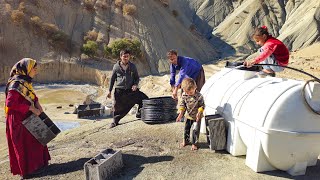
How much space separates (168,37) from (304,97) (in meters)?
37.5

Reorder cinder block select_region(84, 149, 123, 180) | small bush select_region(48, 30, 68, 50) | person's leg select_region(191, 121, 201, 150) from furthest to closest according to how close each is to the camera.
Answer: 1. small bush select_region(48, 30, 68, 50)
2. person's leg select_region(191, 121, 201, 150)
3. cinder block select_region(84, 149, 123, 180)

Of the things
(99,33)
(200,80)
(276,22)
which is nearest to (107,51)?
(99,33)

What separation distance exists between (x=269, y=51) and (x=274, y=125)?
5.47ft

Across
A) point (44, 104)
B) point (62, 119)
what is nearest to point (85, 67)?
point (44, 104)

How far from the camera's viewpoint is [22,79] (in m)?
5.42

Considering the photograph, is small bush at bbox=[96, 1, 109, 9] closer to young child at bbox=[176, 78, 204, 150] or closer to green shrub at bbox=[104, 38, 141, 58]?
green shrub at bbox=[104, 38, 141, 58]

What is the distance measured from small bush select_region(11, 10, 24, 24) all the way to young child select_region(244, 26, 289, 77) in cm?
3404

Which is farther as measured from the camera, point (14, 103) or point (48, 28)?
point (48, 28)

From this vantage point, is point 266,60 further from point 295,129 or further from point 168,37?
point 168,37

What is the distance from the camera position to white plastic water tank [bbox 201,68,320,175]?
16.0 ft

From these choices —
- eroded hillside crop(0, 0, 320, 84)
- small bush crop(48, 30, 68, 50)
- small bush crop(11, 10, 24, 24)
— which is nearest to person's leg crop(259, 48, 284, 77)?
eroded hillside crop(0, 0, 320, 84)

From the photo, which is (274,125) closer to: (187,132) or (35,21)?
(187,132)

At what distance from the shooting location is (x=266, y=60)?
6.39m

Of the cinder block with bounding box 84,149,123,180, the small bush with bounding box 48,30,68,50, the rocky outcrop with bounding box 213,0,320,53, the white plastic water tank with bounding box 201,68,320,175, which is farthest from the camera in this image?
the rocky outcrop with bounding box 213,0,320,53
